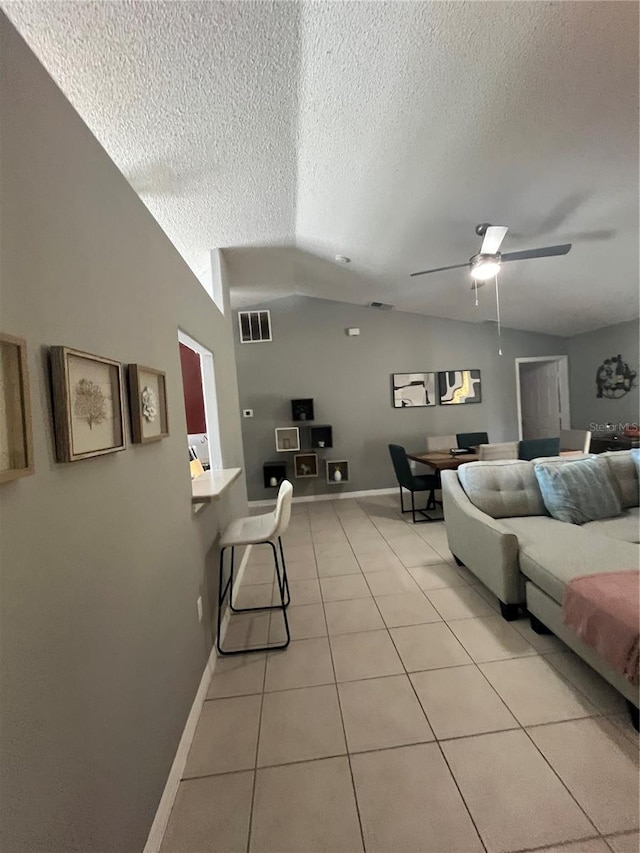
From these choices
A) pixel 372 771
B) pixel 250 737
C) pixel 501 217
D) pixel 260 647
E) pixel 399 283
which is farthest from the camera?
pixel 399 283

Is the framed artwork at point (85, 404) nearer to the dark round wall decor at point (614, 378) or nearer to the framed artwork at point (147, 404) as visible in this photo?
the framed artwork at point (147, 404)

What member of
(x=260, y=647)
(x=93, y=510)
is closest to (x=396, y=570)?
(x=260, y=647)

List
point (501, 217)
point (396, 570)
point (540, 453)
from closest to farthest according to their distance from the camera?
point (501, 217)
point (396, 570)
point (540, 453)

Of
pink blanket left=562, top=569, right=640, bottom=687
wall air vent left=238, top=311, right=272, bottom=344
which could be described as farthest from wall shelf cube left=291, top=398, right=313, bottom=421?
pink blanket left=562, top=569, right=640, bottom=687

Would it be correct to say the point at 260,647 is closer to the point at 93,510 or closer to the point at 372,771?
the point at 372,771

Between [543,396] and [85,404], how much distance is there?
716cm

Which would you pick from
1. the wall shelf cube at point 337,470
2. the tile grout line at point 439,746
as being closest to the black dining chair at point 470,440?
the wall shelf cube at point 337,470

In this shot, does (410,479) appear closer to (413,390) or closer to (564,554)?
(413,390)

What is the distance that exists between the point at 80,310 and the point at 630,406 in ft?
20.9

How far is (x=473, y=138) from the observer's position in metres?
1.89

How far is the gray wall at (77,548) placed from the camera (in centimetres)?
67

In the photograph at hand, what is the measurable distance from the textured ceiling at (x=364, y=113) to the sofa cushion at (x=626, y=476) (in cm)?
184

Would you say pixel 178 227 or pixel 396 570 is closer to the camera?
pixel 178 227

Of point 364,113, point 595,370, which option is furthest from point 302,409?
point 595,370
